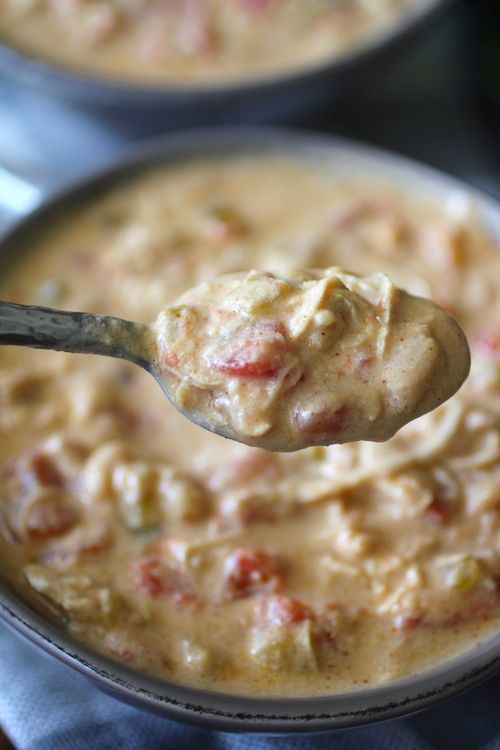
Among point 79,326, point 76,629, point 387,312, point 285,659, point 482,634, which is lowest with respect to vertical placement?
point 482,634

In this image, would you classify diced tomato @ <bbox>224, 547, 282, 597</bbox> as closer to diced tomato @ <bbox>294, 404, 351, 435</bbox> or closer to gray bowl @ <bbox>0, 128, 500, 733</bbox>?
gray bowl @ <bbox>0, 128, 500, 733</bbox>

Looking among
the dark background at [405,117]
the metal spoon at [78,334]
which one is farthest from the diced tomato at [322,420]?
the dark background at [405,117]

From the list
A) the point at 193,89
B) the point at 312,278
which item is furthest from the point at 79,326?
the point at 193,89

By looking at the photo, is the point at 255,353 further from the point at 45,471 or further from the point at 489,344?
the point at 489,344

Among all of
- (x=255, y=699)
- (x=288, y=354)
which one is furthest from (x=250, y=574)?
(x=288, y=354)

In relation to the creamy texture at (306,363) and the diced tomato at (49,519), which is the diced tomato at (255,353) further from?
the diced tomato at (49,519)

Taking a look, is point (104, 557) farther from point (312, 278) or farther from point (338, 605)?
point (312, 278)

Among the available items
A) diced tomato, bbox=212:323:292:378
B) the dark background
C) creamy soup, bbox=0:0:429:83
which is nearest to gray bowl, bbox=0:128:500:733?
diced tomato, bbox=212:323:292:378
